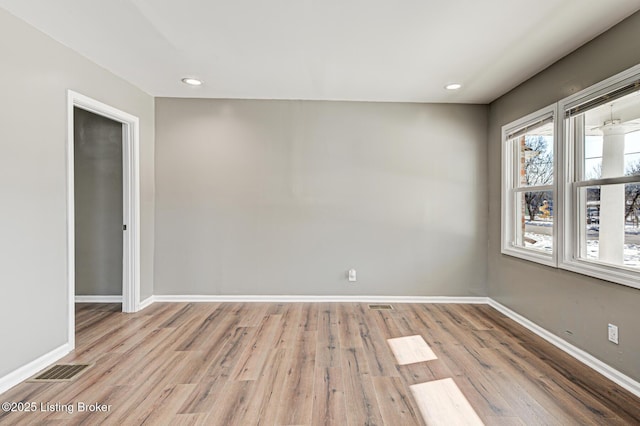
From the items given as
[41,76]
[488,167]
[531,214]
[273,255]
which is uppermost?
[41,76]

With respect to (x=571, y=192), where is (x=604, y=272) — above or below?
below

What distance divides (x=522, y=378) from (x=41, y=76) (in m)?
4.17

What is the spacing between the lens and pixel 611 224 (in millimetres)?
2521

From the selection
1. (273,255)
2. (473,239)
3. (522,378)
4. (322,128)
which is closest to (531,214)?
(473,239)

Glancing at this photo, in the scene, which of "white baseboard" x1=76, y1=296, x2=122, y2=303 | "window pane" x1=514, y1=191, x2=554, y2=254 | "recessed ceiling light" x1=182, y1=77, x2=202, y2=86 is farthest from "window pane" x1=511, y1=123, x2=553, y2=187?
"white baseboard" x1=76, y1=296, x2=122, y2=303

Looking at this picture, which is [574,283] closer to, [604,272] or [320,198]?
[604,272]

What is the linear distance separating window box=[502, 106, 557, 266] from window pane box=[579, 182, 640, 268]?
0.27m

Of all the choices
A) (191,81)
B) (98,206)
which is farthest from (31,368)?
(191,81)

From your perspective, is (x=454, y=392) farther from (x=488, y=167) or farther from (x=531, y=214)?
(x=488, y=167)

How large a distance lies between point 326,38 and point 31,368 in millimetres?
3283

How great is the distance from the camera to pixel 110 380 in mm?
Result: 2326

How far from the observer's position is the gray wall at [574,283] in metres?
2.25

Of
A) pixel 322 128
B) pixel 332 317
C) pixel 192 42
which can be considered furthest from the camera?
pixel 322 128

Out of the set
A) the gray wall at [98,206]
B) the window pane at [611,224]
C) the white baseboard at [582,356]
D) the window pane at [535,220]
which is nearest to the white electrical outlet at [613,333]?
the white baseboard at [582,356]
